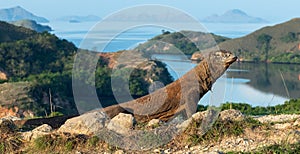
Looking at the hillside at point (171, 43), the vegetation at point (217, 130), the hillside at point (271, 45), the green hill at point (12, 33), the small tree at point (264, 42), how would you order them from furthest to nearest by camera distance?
the small tree at point (264, 42) < the hillside at point (271, 45) < the green hill at point (12, 33) < the hillside at point (171, 43) < the vegetation at point (217, 130)

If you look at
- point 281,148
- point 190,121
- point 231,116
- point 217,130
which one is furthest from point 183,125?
point 281,148

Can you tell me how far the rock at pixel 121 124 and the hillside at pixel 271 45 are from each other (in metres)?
65.5

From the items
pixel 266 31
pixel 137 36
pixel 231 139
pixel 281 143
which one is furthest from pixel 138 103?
pixel 266 31

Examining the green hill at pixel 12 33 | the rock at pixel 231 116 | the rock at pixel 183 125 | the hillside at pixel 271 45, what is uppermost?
the green hill at pixel 12 33

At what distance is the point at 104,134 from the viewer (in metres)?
8.28

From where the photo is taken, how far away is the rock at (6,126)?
8.63m

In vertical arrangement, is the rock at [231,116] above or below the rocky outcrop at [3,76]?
above

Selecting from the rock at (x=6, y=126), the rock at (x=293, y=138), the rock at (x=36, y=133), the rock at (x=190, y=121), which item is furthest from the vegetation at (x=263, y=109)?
the rock at (x=6, y=126)

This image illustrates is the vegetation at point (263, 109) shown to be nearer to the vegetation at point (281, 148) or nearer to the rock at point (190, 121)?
the rock at point (190, 121)

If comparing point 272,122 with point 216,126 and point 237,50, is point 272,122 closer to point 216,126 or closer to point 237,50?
point 216,126

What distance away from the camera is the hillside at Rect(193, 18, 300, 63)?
75188 mm

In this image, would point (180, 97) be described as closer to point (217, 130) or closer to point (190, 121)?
point (190, 121)

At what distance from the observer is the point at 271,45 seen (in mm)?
81938

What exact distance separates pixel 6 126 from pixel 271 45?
76.8 m
